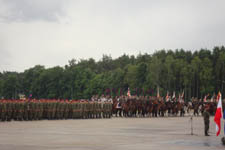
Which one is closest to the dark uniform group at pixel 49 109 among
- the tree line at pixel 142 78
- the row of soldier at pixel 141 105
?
the row of soldier at pixel 141 105

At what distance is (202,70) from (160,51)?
74.3 ft

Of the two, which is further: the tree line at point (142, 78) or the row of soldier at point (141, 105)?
Answer: the tree line at point (142, 78)

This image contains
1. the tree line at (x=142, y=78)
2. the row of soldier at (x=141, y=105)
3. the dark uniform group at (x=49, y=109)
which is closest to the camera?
the dark uniform group at (x=49, y=109)

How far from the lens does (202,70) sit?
9431cm

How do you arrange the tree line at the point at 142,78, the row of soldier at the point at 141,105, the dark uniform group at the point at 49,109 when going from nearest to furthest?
the dark uniform group at the point at 49,109
the row of soldier at the point at 141,105
the tree line at the point at 142,78

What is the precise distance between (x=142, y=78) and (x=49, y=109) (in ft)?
251

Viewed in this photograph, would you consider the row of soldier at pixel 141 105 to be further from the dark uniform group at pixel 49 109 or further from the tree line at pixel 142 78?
the tree line at pixel 142 78

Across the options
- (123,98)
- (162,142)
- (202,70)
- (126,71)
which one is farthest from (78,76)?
(162,142)

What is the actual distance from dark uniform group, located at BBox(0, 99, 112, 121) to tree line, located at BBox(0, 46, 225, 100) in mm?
34793

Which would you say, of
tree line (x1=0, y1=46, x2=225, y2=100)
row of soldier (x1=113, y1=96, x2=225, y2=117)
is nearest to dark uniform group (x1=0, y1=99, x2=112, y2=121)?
row of soldier (x1=113, y1=96, x2=225, y2=117)

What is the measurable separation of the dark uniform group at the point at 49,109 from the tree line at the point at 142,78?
34.8m

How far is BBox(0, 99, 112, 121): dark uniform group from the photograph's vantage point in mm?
31344

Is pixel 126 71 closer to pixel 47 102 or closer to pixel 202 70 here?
pixel 202 70

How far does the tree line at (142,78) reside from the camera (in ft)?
310
